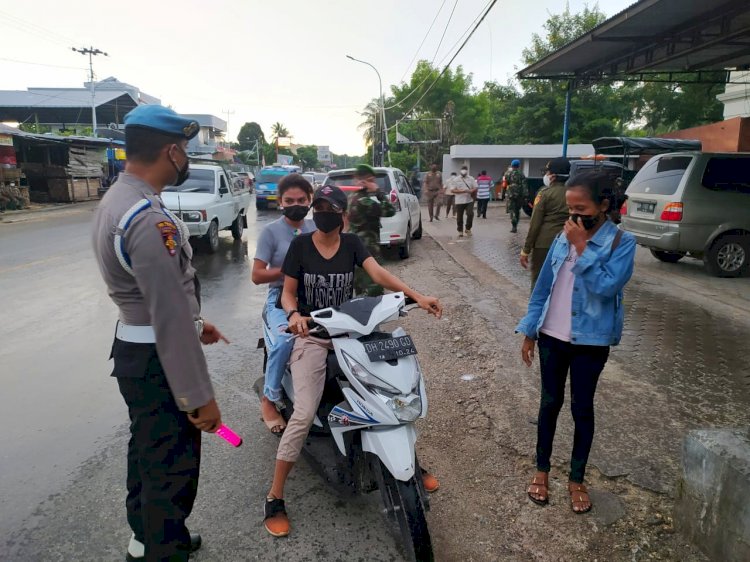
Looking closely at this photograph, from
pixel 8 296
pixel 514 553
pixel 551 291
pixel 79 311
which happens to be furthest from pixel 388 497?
pixel 8 296

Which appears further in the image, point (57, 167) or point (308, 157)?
point (308, 157)

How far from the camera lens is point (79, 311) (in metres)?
6.81

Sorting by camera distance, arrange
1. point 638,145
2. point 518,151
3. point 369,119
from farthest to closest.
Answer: point 369,119
point 518,151
point 638,145

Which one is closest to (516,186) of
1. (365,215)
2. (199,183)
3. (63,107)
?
(199,183)

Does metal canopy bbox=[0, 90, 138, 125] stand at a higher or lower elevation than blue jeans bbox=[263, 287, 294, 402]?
higher

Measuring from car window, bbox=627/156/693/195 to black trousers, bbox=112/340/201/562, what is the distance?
8.66 metres

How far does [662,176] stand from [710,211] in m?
0.98

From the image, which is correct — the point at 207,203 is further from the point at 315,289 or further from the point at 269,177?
the point at 269,177

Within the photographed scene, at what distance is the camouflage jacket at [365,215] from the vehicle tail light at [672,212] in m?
5.39

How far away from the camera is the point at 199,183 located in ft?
40.0

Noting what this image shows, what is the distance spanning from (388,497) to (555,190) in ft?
12.6

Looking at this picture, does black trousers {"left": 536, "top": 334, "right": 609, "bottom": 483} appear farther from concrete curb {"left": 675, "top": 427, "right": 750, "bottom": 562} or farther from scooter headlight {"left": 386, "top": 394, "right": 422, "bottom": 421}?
scooter headlight {"left": 386, "top": 394, "right": 422, "bottom": 421}

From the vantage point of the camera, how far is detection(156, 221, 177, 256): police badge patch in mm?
1766

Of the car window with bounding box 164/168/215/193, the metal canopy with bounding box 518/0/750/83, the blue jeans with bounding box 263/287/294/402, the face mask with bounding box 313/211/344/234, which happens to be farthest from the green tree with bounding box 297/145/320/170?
the face mask with bounding box 313/211/344/234
